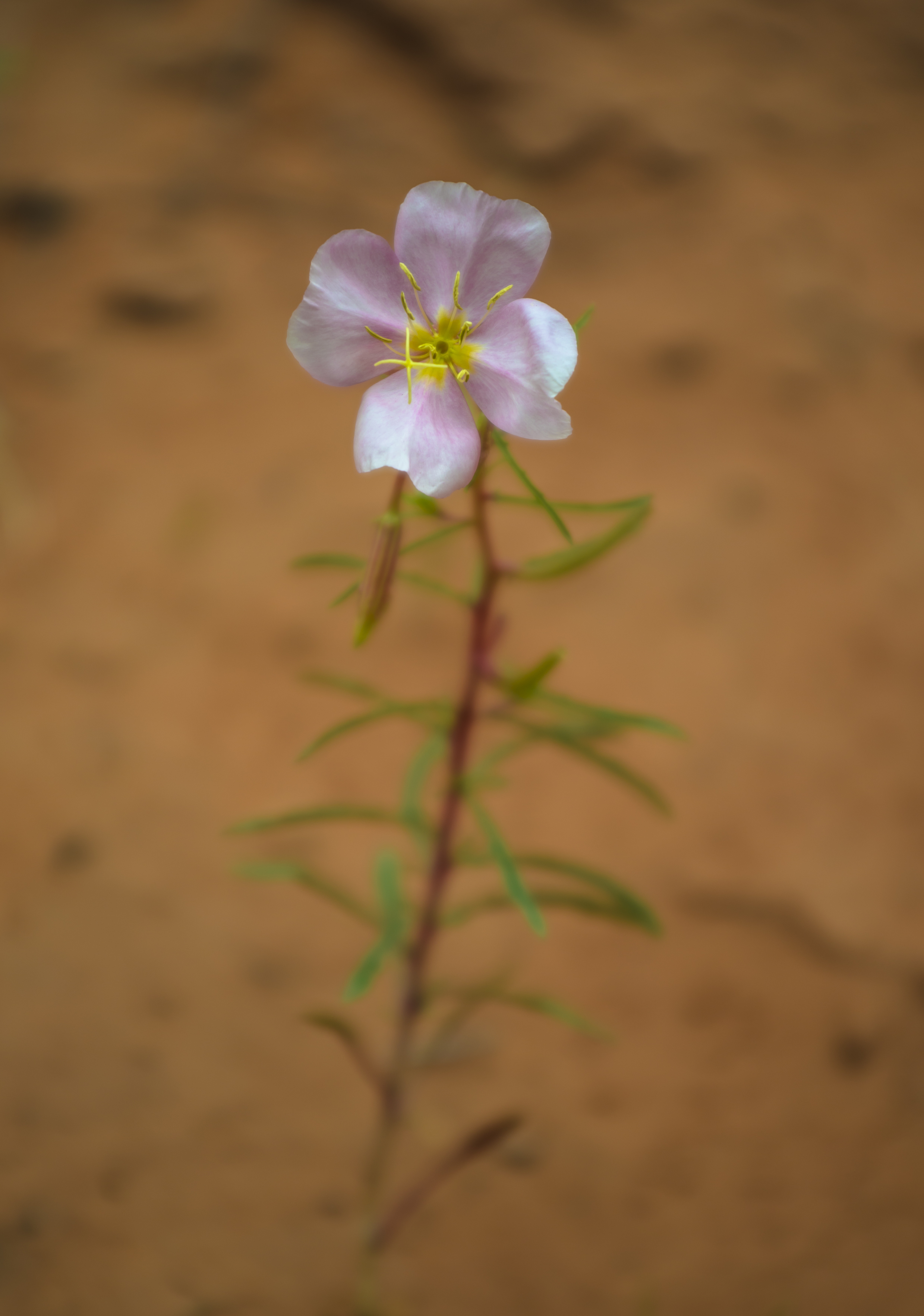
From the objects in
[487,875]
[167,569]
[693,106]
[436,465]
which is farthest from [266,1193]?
[693,106]

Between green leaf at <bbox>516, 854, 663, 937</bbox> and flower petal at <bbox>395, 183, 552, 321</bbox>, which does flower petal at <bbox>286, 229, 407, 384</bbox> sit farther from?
green leaf at <bbox>516, 854, 663, 937</bbox>

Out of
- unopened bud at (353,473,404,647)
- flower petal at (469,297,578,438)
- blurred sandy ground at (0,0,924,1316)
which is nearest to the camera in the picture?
flower petal at (469,297,578,438)

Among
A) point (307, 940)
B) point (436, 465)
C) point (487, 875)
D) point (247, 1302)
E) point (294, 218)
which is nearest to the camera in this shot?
point (436, 465)

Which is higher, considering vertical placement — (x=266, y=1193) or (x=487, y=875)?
(x=487, y=875)

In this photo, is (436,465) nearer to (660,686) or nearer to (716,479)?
(660,686)

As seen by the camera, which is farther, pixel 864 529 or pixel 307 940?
pixel 864 529

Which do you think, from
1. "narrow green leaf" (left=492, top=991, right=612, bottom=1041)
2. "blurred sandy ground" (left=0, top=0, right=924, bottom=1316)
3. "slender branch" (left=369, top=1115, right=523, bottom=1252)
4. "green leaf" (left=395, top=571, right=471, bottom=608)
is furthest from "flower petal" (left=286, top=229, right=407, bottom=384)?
"blurred sandy ground" (left=0, top=0, right=924, bottom=1316)
